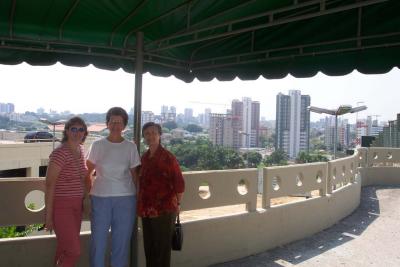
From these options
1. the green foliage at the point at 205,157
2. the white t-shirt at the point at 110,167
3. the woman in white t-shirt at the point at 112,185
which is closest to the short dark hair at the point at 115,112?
the woman in white t-shirt at the point at 112,185

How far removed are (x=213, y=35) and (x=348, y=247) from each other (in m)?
4.04

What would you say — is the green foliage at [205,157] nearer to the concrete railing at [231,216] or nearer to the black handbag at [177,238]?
the concrete railing at [231,216]

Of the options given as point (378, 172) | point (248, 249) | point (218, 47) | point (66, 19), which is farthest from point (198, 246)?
point (378, 172)

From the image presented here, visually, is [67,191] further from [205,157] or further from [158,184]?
[205,157]

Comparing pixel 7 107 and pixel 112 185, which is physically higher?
pixel 7 107

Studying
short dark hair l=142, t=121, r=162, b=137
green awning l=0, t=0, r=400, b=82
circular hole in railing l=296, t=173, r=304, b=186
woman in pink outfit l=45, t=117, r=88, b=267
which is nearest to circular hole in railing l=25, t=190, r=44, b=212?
woman in pink outfit l=45, t=117, r=88, b=267

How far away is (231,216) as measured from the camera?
5027mm

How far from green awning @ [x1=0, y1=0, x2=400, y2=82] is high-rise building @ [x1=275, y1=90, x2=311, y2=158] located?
209ft

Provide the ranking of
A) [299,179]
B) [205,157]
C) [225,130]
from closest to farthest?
[299,179] → [205,157] → [225,130]

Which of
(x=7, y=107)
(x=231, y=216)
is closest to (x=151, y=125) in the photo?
(x=231, y=216)

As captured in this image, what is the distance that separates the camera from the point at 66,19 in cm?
375

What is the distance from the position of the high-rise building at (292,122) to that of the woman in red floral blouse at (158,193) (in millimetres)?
65431

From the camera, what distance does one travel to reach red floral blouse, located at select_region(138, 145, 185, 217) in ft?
11.0

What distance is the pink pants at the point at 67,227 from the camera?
3.05m
